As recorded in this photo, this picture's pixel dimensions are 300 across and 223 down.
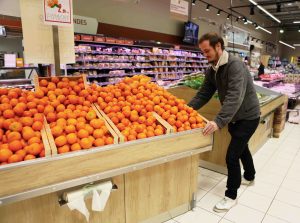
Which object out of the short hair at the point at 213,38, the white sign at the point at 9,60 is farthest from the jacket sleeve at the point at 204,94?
the white sign at the point at 9,60

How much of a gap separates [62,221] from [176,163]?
43.3 inches

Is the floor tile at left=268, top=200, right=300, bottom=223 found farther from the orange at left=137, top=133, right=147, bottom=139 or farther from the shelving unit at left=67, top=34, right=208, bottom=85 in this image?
the shelving unit at left=67, top=34, right=208, bottom=85

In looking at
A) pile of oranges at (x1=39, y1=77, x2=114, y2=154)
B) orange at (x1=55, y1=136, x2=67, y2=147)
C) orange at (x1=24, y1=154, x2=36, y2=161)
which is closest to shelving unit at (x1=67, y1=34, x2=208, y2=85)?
pile of oranges at (x1=39, y1=77, x2=114, y2=154)

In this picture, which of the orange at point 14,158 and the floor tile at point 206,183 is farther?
the floor tile at point 206,183

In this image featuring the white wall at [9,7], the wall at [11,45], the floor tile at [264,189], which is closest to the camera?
the floor tile at [264,189]

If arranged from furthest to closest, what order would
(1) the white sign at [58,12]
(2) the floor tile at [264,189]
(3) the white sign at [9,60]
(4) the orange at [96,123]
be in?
(3) the white sign at [9,60]
(2) the floor tile at [264,189]
(1) the white sign at [58,12]
(4) the orange at [96,123]

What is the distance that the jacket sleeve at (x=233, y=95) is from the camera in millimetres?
2320

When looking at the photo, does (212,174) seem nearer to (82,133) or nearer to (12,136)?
(82,133)

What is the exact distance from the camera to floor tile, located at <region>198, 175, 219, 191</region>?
10.4 feet

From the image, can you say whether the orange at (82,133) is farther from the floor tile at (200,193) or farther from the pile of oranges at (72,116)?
the floor tile at (200,193)

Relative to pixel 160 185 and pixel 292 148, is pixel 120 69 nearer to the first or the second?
pixel 292 148

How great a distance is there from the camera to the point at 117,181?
2.01 meters

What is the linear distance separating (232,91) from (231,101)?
101 millimetres

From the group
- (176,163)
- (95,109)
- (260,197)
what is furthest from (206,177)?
(95,109)
